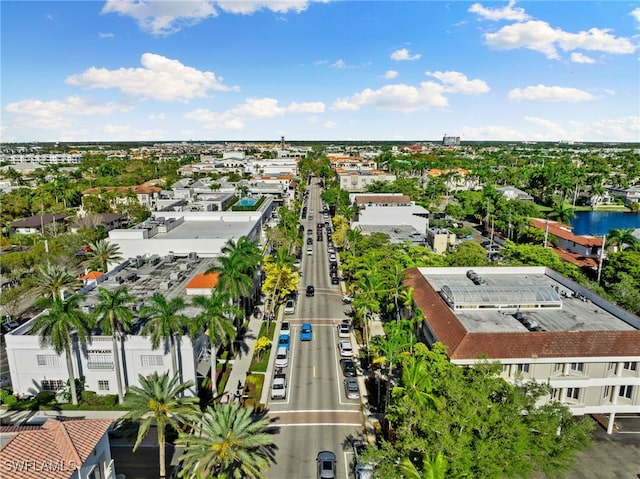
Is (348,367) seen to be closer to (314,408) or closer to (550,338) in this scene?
(314,408)

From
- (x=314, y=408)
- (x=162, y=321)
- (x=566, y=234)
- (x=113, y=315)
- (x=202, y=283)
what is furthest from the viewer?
(x=566, y=234)

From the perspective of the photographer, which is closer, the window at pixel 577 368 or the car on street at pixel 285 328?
the window at pixel 577 368

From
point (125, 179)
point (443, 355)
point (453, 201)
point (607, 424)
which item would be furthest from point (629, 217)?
point (125, 179)

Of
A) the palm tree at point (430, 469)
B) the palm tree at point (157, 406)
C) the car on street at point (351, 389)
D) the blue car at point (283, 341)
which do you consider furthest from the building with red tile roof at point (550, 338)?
the palm tree at point (157, 406)

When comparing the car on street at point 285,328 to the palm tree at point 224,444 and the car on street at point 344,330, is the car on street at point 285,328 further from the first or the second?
the palm tree at point 224,444

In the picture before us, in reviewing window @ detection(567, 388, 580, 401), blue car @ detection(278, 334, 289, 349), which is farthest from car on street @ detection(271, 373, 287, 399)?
window @ detection(567, 388, 580, 401)

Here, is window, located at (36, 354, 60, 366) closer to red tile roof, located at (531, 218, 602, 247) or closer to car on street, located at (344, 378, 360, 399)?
car on street, located at (344, 378, 360, 399)

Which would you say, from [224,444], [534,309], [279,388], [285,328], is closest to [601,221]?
[534,309]

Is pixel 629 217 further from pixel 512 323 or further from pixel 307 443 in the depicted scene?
pixel 307 443
